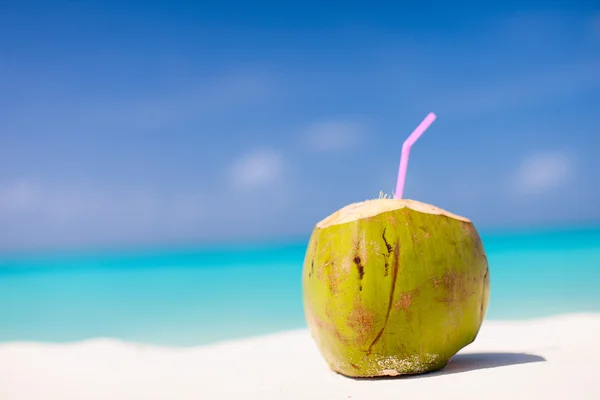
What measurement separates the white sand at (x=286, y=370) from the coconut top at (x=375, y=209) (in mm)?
988

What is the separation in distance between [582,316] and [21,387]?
558cm

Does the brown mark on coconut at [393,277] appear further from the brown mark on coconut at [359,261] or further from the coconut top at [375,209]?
the coconut top at [375,209]

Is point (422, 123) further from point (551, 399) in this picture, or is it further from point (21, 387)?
point (21, 387)

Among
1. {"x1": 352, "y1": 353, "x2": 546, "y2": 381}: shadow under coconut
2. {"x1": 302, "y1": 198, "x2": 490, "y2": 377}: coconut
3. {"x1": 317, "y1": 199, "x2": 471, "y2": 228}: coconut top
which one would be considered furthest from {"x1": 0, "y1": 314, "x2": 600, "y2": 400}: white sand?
{"x1": 317, "y1": 199, "x2": 471, "y2": 228}: coconut top

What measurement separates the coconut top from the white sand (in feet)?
3.24

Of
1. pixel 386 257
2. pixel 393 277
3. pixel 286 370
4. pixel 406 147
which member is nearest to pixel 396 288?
pixel 393 277

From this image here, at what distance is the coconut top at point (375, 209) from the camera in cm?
361

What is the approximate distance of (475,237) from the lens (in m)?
3.75

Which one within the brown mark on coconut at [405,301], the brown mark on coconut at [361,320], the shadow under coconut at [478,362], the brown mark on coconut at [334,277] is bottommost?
the shadow under coconut at [478,362]

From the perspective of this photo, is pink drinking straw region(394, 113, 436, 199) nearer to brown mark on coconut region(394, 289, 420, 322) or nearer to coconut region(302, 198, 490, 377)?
coconut region(302, 198, 490, 377)

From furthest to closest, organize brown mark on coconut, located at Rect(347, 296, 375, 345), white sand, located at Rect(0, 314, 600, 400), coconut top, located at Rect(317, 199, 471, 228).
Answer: coconut top, located at Rect(317, 199, 471, 228), brown mark on coconut, located at Rect(347, 296, 375, 345), white sand, located at Rect(0, 314, 600, 400)

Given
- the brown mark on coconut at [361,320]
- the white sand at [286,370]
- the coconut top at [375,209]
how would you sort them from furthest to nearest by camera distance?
the coconut top at [375,209], the brown mark on coconut at [361,320], the white sand at [286,370]

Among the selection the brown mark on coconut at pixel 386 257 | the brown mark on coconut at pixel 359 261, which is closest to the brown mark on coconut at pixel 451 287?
the brown mark on coconut at pixel 386 257

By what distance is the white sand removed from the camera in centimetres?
329
